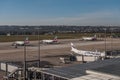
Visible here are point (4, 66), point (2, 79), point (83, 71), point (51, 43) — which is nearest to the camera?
point (83, 71)

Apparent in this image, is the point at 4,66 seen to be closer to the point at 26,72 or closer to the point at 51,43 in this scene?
the point at 26,72

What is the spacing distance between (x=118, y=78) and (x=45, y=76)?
9.26 metres

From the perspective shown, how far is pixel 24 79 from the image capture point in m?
30.2

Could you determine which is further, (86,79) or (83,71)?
(83,71)

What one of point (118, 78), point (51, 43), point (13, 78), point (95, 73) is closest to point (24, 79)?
point (13, 78)

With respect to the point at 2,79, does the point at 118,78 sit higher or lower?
higher

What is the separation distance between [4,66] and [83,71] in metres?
18.5

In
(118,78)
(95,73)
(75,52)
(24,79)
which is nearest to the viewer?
(118,78)

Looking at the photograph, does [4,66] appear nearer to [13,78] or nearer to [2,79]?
[2,79]

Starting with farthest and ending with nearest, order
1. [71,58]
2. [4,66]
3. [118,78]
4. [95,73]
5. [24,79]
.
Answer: [71,58] < [4,66] < [24,79] < [95,73] < [118,78]

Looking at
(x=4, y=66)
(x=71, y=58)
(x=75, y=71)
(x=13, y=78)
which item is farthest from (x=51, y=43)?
(x=75, y=71)

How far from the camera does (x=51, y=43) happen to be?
111062mm

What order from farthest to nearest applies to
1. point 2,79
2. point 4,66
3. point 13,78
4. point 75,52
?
point 75,52
point 4,66
point 2,79
point 13,78

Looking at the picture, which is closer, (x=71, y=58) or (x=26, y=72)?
(x=26, y=72)
